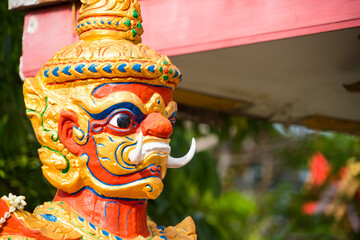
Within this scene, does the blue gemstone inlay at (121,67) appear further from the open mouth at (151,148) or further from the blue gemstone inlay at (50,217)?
the blue gemstone inlay at (50,217)

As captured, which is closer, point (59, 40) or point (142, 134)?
point (142, 134)

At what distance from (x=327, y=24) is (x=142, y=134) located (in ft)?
3.23

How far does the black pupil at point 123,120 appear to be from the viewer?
224 cm

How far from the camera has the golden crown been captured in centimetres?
226

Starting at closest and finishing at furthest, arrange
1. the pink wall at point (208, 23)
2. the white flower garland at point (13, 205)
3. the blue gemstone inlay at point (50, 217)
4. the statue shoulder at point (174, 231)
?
the white flower garland at point (13, 205) → the blue gemstone inlay at point (50, 217) → the statue shoulder at point (174, 231) → the pink wall at point (208, 23)

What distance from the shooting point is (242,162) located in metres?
13.4

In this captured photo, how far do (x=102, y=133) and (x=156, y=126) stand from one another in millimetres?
202

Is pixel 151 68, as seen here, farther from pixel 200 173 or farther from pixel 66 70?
pixel 200 173

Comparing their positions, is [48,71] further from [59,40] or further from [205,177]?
[205,177]

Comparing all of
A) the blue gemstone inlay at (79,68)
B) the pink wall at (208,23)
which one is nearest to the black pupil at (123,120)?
the blue gemstone inlay at (79,68)

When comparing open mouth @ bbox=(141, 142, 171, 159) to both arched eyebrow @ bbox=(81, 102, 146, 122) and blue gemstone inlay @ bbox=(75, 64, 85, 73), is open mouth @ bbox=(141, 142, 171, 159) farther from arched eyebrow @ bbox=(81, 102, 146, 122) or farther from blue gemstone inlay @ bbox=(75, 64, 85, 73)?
blue gemstone inlay @ bbox=(75, 64, 85, 73)

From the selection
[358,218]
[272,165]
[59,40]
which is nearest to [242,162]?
[272,165]

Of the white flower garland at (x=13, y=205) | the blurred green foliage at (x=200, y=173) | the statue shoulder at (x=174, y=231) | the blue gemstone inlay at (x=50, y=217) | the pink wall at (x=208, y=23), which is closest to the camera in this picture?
the white flower garland at (x=13, y=205)

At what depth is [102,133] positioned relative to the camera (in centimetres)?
227
